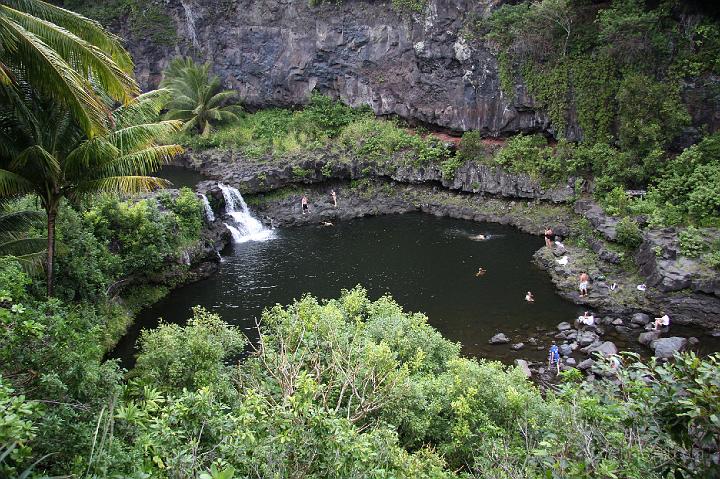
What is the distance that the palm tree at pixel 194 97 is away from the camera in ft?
146

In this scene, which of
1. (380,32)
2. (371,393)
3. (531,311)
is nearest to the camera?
(371,393)

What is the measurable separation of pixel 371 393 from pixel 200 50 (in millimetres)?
46611

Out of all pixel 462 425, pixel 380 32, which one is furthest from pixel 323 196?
pixel 462 425

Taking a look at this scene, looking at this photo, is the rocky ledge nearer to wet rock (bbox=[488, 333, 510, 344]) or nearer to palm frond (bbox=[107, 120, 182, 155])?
wet rock (bbox=[488, 333, 510, 344])

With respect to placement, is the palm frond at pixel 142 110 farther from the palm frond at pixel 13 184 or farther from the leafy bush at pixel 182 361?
the leafy bush at pixel 182 361

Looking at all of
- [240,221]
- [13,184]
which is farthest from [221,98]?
[13,184]

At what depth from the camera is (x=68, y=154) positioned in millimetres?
12828

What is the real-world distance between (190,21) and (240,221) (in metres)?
26.2

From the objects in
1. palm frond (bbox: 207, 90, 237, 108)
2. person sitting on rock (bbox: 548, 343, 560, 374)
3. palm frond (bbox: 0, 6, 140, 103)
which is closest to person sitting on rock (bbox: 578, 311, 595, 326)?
person sitting on rock (bbox: 548, 343, 560, 374)

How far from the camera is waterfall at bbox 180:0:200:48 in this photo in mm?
47719

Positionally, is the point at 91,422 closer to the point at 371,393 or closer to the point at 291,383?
the point at 291,383

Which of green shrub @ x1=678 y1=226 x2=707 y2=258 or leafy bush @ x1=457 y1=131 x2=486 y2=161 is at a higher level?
leafy bush @ x1=457 y1=131 x2=486 y2=161

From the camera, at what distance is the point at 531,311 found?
22781 millimetres

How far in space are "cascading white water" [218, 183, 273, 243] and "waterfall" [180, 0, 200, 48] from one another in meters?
21.3
